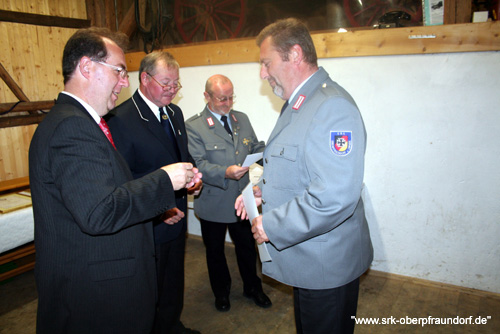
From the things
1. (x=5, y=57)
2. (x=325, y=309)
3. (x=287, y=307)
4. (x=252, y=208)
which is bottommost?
(x=287, y=307)

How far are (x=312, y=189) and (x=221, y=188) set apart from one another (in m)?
1.44

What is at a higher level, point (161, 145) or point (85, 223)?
point (161, 145)

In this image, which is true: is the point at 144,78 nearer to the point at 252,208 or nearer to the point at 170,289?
the point at 252,208

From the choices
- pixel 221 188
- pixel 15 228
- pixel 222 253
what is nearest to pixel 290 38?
pixel 221 188

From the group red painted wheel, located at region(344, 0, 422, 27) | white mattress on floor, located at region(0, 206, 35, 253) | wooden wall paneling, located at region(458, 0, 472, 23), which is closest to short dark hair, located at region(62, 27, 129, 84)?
white mattress on floor, located at region(0, 206, 35, 253)

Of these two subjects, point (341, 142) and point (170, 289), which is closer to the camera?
point (341, 142)

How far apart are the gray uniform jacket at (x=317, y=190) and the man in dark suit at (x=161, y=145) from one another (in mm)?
719

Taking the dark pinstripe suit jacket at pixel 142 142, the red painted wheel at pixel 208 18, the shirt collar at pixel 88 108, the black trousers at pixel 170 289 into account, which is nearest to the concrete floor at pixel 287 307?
the black trousers at pixel 170 289

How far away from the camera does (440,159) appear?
2893mm

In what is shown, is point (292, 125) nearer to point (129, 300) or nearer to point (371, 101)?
point (129, 300)

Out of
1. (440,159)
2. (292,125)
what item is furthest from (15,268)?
(440,159)

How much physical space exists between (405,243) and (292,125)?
7.19 feet

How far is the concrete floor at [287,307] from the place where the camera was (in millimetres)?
2555

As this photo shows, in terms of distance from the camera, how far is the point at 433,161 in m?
2.92
